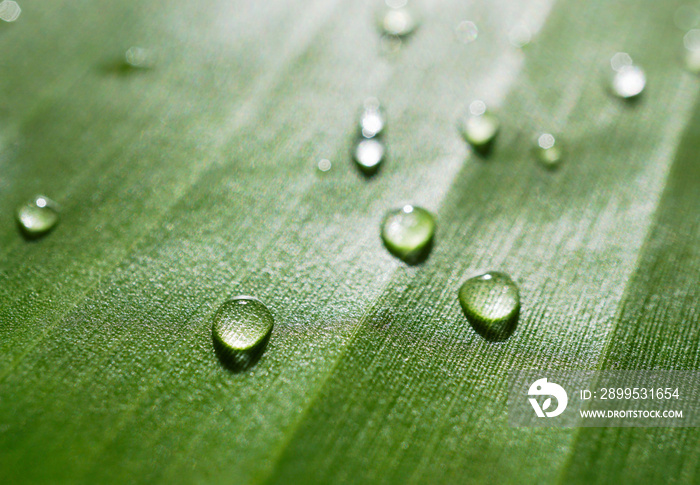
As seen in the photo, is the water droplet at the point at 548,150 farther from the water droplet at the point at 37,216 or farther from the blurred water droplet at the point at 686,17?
the water droplet at the point at 37,216

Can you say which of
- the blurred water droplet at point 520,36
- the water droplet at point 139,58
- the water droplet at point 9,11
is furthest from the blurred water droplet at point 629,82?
the water droplet at point 9,11

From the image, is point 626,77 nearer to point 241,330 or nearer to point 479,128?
point 479,128

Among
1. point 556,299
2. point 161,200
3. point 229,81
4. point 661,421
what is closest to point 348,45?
point 229,81

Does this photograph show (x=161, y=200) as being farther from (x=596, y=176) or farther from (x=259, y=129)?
(x=596, y=176)

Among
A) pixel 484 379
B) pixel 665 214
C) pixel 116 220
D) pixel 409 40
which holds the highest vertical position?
pixel 409 40

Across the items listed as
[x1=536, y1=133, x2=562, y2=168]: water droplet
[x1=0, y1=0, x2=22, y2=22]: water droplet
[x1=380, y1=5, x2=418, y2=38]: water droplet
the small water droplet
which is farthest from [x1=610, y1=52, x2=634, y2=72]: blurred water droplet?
[x1=0, y1=0, x2=22, y2=22]: water droplet

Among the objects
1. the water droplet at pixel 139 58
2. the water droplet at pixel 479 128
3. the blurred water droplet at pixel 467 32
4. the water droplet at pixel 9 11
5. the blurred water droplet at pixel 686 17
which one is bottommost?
the water droplet at pixel 479 128

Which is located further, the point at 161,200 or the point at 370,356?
the point at 161,200

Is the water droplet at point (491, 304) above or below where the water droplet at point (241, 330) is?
below
